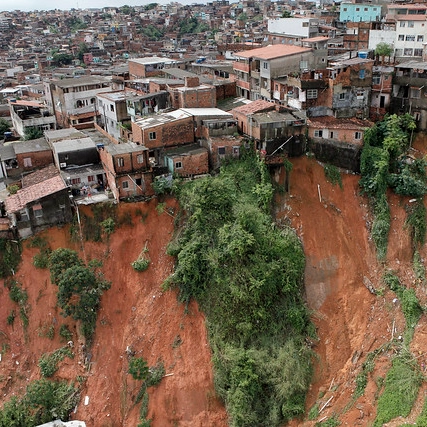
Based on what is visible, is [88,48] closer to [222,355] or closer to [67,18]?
[67,18]

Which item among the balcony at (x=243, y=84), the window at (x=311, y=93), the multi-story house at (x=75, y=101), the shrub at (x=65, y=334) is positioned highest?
the window at (x=311, y=93)

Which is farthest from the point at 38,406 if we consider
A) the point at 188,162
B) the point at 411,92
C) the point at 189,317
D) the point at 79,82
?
the point at 411,92

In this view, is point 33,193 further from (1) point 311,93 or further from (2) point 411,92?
(2) point 411,92

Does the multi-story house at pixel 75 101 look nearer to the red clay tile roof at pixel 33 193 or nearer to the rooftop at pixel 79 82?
the rooftop at pixel 79 82

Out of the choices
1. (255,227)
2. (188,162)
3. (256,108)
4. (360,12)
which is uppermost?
(360,12)

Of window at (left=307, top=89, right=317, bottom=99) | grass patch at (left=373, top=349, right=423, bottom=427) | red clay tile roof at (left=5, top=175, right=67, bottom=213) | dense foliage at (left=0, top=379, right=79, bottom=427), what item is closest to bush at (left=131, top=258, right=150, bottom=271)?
red clay tile roof at (left=5, top=175, right=67, bottom=213)

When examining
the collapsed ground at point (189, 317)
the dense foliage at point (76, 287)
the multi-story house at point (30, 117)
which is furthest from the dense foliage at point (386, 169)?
the multi-story house at point (30, 117)

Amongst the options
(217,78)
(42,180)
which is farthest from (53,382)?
(217,78)
